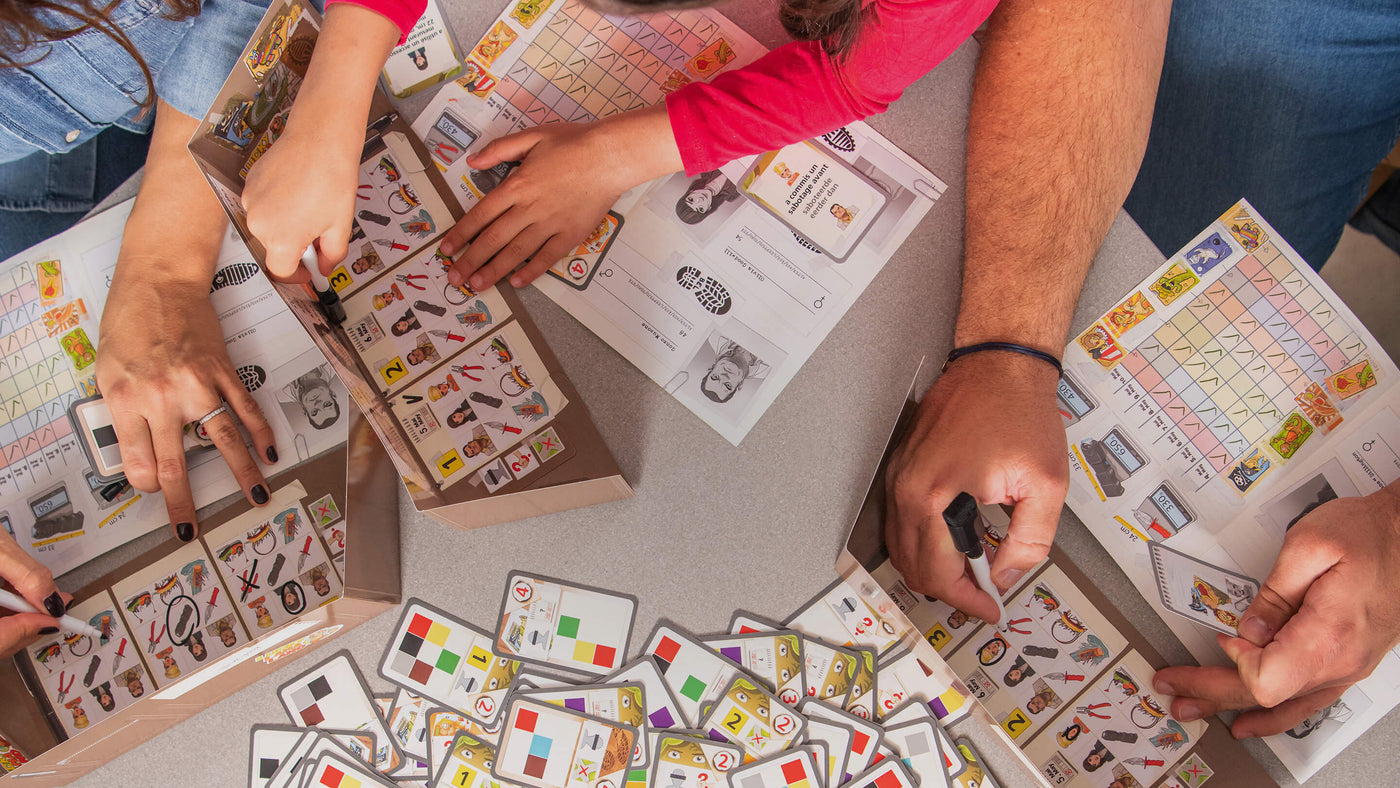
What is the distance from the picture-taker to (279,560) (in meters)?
0.81

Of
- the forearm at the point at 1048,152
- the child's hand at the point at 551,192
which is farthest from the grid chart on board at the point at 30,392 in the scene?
the forearm at the point at 1048,152

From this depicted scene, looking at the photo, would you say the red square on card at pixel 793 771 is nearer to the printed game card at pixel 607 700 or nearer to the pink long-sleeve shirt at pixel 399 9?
the printed game card at pixel 607 700

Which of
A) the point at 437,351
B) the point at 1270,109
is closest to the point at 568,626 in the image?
the point at 437,351

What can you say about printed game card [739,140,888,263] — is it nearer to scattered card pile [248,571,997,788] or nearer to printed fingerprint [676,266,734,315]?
printed fingerprint [676,266,734,315]

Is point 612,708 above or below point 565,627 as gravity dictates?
below

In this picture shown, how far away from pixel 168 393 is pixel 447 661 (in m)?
0.43

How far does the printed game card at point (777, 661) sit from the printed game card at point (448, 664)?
0.25 meters

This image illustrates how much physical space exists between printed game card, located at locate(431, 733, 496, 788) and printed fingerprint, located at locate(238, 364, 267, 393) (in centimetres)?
46

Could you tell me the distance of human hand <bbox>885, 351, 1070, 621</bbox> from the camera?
31.3 inches

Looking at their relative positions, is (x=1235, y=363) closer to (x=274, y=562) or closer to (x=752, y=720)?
(x=752, y=720)

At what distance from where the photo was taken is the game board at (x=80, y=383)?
84 cm

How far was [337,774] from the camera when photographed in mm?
831

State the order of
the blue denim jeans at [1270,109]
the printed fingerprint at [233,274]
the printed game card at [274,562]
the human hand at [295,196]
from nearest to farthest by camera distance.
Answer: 1. the human hand at [295,196]
2. the printed game card at [274,562]
3. the printed fingerprint at [233,274]
4. the blue denim jeans at [1270,109]

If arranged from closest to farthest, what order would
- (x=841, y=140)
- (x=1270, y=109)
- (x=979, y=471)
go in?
(x=979, y=471) < (x=841, y=140) < (x=1270, y=109)
